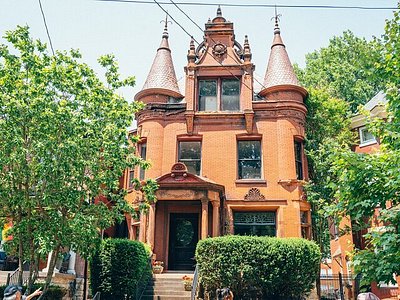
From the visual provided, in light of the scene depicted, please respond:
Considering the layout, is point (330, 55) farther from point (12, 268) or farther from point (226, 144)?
point (12, 268)

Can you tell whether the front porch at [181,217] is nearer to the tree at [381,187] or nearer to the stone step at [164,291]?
the stone step at [164,291]

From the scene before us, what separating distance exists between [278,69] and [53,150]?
43.7 ft

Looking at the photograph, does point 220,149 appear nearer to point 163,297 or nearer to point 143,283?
point 143,283

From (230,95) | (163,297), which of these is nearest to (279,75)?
(230,95)

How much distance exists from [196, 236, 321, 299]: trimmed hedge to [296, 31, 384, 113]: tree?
1758 cm

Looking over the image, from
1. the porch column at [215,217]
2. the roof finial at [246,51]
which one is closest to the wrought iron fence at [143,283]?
the porch column at [215,217]

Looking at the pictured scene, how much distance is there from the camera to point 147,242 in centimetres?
1709

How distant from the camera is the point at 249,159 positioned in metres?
19.1

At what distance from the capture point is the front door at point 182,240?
58.5 ft

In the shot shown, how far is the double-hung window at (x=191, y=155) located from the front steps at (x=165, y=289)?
553cm

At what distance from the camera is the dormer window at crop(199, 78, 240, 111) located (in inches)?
788

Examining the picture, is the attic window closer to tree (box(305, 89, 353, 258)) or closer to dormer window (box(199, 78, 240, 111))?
dormer window (box(199, 78, 240, 111))

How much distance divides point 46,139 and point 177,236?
939 cm

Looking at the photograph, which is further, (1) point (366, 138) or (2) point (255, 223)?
(1) point (366, 138)
